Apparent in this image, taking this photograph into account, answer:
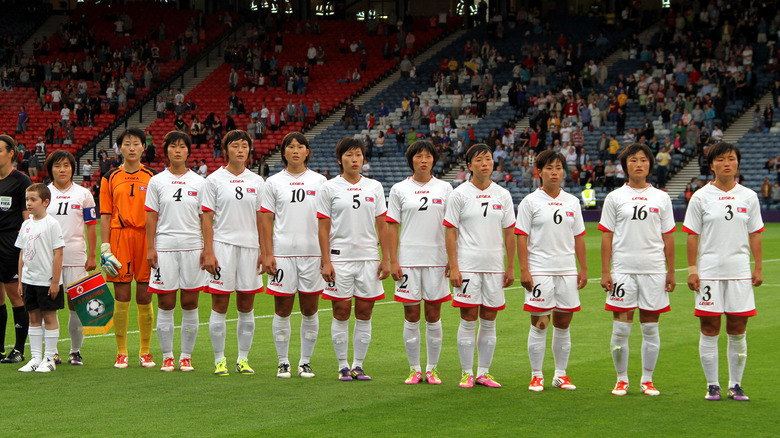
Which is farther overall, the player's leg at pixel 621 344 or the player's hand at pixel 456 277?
the player's hand at pixel 456 277

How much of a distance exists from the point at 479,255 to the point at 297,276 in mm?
1677

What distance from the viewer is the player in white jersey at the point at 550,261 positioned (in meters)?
8.48

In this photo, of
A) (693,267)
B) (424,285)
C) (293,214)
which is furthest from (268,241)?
(693,267)

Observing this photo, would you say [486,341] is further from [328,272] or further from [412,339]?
[328,272]

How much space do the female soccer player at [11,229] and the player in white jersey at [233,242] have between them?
2.02m

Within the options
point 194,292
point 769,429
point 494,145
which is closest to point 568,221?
point 769,429

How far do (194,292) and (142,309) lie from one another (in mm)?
665

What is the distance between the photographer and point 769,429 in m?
7.20

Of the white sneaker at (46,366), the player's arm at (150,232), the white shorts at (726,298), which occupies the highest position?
the player's arm at (150,232)

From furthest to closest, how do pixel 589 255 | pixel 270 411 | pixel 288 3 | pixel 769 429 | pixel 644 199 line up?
1. pixel 288 3
2. pixel 589 255
3. pixel 644 199
4. pixel 270 411
5. pixel 769 429

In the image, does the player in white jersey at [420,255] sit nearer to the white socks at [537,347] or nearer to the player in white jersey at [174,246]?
the white socks at [537,347]

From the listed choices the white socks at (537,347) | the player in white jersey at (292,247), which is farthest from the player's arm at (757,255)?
the player in white jersey at (292,247)

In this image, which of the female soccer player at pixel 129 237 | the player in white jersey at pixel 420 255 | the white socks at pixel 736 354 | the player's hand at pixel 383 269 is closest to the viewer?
the white socks at pixel 736 354

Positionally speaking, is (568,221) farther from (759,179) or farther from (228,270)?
(759,179)
